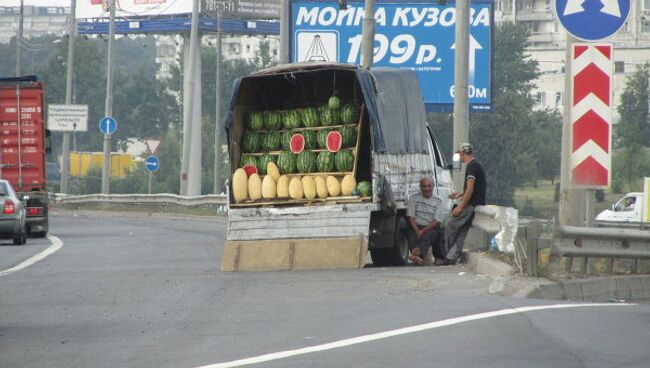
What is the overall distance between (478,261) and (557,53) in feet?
463

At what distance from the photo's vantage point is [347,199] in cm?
2158

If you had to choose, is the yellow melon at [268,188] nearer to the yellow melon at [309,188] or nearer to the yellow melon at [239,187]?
the yellow melon at [239,187]

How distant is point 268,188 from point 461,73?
6.45 m

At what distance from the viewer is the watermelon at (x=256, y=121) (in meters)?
22.8

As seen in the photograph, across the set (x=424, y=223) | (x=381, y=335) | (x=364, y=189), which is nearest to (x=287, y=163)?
(x=364, y=189)

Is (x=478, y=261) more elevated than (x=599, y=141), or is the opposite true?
(x=599, y=141)

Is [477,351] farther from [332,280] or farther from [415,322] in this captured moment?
[332,280]

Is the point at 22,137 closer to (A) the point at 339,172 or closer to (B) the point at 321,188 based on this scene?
(A) the point at 339,172

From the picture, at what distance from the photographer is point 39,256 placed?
26781 millimetres

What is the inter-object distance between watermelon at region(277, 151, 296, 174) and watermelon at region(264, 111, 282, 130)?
0.57 m

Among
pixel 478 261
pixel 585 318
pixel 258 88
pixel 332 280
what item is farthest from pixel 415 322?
pixel 258 88

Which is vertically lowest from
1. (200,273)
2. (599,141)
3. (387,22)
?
(200,273)

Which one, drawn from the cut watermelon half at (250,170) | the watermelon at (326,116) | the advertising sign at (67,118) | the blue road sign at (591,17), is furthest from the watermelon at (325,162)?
the advertising sign at (67,118)

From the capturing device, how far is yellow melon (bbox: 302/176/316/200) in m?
21.8
